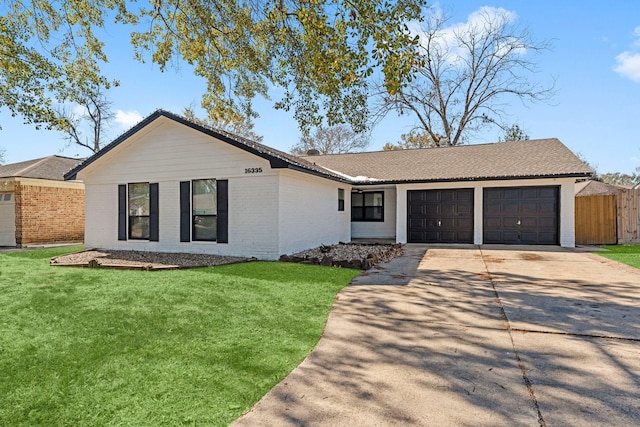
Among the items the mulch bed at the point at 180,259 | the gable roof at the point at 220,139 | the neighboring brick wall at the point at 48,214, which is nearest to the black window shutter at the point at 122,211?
the mulch bed at the point at 180,259

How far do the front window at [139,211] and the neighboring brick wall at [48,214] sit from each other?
234 inches

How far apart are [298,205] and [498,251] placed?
702 cm

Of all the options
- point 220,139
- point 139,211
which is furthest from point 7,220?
point 220,139

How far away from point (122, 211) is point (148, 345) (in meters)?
9.93

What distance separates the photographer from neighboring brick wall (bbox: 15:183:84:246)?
47.7 ft

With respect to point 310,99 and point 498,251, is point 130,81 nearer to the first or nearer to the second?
point 310,99

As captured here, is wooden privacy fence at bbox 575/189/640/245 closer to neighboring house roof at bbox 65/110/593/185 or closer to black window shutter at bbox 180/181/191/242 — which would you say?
neighboring house roof at bbox 65/110/593/185

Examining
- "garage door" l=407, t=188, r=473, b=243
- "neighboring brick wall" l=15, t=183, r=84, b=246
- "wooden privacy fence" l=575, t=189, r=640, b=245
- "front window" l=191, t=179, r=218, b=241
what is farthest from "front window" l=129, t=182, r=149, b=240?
"wooden privacy fence" l=575, t=189, r=640, b=245

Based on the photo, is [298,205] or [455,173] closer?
[298,205]

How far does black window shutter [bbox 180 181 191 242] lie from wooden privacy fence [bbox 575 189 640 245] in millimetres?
15574

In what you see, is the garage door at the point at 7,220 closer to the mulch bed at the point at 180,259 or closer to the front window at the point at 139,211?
the mulch bed at the point at 180,259

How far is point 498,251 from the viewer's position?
12336 mm

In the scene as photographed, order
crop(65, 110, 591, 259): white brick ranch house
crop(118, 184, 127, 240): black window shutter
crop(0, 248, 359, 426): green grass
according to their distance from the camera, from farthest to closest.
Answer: crop(118, 184, 127, 240): black window shutter → crop(65, 110, 591, 259): white brick ranch house → crop(0, 248, 359, 426): green grass

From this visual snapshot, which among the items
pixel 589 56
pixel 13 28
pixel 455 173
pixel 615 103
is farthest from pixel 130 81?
pixel 615 103
